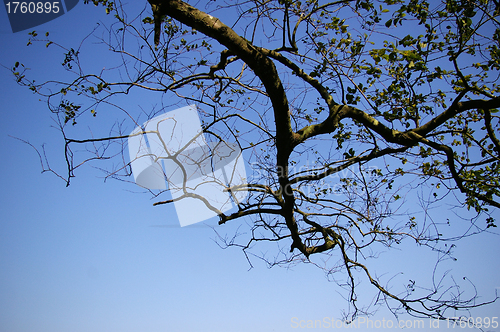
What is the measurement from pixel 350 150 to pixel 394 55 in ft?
3.76

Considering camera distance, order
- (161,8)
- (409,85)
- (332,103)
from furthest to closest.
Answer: (409,85) < (332,103) < (161,8)

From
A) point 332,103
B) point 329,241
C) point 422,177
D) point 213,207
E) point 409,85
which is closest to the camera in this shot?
point 332,103

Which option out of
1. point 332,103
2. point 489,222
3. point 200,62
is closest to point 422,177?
point 489,222

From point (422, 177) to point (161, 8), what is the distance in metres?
3.60

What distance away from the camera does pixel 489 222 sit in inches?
143

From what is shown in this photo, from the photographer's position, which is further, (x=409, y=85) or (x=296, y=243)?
(x=296, y=243)

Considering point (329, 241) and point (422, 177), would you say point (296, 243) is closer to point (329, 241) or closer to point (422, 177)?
point (329, 241)

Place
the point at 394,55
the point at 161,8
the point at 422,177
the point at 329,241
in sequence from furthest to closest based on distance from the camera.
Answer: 1. the point at 329,241
2. the point at 422,177
3. the point at 394,55
4. the point at 161,8

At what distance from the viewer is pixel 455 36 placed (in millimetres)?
3195

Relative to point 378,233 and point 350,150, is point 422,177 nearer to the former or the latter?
point 378,233

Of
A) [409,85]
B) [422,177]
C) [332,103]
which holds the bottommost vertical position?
[422,177]

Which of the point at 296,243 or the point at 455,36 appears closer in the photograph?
the point at 455,36

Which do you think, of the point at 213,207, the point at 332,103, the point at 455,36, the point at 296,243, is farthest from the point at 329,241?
the point at 455,36

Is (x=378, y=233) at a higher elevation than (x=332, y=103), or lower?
lower
